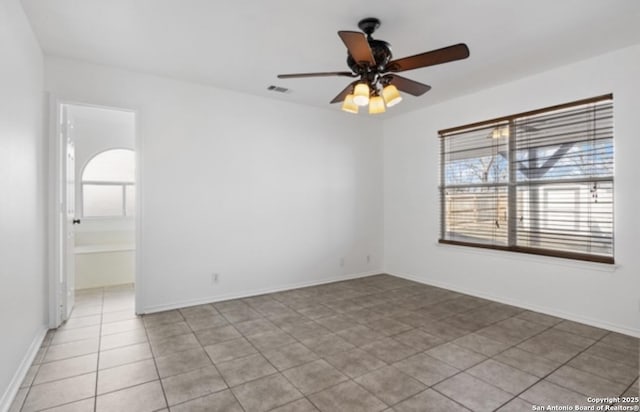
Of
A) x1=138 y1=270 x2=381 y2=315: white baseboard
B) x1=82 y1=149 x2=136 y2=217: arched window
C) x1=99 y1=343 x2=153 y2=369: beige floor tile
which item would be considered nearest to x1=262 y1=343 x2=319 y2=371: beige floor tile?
x1=99 y1=343 x2=153 y2=369: beige floor tile

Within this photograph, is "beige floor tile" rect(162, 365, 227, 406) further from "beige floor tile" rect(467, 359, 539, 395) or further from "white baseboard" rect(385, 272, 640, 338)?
"white baseboard" rect(385, 272, 640, 338)

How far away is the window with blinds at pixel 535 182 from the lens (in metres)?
3.26

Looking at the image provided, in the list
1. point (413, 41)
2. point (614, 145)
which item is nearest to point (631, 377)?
point (614, 145)

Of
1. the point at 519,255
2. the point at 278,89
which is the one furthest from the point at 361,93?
the point at 519,255

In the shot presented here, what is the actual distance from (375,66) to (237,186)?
2.43 meters

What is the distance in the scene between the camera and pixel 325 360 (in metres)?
2.58

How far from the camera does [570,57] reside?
10.6ft

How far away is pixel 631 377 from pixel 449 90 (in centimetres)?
325

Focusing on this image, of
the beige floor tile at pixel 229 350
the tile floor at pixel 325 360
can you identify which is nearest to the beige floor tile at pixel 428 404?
the tile floor at pixel 325 360

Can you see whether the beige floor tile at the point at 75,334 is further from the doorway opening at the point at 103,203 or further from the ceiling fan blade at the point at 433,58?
the ceiling fan blade at the point at 433,58

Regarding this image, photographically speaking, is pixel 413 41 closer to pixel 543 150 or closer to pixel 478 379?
pixel 543 150

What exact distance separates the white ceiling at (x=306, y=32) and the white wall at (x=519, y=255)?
0.90 feet

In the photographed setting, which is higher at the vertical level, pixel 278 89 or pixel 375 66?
pixel 278 89

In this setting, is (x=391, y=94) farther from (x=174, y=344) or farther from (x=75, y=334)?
(x=75, y=334)
